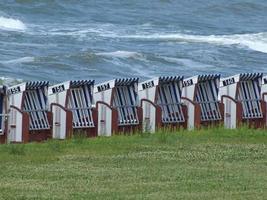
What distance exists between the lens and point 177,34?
56.2 m

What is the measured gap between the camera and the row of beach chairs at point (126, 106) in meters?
20.5

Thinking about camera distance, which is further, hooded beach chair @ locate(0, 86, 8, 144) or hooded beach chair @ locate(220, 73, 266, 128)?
hooded beach chair @ locate(220, 73, 266, 128)

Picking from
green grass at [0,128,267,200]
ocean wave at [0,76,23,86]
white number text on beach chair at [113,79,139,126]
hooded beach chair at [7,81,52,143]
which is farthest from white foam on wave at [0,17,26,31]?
green grass at [0,128,267,200]

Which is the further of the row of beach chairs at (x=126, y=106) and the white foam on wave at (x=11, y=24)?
the white foam on wave at (x=11, y=24)

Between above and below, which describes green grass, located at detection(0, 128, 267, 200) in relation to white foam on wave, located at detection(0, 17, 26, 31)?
below

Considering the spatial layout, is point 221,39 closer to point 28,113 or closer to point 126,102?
point 126,102

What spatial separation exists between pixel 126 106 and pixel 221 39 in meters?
34.2

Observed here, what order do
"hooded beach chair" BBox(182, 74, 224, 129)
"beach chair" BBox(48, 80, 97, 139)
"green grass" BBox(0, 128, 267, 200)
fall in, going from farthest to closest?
"hooded beach chair" BBox(182, 74, 224, 129), "beach chair" BBox(48, 80, 97, 139), "green grass" BBox(0, 128, 267, 200)

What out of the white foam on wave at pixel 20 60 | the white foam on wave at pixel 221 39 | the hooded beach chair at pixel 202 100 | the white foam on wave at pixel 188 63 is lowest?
the hooded beach chair at pixel 202 100

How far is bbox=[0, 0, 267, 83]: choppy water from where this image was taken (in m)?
42.2

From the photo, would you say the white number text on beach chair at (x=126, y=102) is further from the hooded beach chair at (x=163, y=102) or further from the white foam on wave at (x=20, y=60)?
the white foam on wave at (x=20, y=60)

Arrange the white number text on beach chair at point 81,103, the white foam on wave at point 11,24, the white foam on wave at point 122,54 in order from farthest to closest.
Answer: the white foam on wave at point 11,24
the white foam on wave at point 122,54
the white number text on beach chair at point 81,103

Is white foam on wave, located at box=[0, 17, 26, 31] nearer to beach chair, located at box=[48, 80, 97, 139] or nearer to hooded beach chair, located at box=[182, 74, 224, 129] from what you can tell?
hooded beach chair, located at box=[182, 74, 224, 129]

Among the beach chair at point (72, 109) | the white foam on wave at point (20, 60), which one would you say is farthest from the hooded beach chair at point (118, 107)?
the white foam on wave at point (20, 60)
